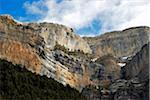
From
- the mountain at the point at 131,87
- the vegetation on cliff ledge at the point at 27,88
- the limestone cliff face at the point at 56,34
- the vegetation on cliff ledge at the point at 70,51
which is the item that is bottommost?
the vegetation on cliff ledge at the point at 27,88

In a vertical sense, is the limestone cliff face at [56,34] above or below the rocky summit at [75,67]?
above

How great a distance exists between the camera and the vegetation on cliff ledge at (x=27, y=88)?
208 feet

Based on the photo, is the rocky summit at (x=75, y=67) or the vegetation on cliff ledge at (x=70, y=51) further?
the vegetation on cliff ledge at (x=70, y=51)

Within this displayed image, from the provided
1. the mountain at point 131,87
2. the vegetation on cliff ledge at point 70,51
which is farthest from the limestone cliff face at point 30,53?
the vegetation on cliff ledge at point 70,51

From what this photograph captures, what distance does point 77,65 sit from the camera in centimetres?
14788

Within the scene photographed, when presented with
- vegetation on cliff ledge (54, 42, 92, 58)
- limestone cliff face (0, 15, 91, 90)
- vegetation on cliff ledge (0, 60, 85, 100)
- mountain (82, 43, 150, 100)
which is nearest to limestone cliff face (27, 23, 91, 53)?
vegetation on cliff ledge (54, 42, 92, 58)

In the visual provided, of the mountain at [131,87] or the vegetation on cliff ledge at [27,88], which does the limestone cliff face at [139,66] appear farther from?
the vegetation on cliff ledge at [27,88]

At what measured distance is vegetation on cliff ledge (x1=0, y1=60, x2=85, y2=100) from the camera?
2502 inches

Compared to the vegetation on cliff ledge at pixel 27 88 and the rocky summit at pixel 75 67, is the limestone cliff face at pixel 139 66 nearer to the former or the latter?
the rocky summit at pixel 75 67

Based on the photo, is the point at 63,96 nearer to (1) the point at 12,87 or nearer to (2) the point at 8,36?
(1) the point at 12,87

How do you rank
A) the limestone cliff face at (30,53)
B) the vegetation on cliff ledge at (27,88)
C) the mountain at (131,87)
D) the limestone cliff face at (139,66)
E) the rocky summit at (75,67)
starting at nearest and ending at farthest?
the vegetation on cliff ledge at (27,88) → the limestone cliff face at (30,53) → the rocky summit at (75,67) → the mountain at (131,87) → the limestone cliff face at (139,66)

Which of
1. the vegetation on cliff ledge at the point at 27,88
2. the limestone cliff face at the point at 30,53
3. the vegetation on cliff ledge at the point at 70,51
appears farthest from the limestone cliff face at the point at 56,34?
the vegetation on cliff ledge at the point at 27,88

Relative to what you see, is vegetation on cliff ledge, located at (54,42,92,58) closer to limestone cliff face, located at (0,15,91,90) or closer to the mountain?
limestone cliff face, located at (0,15,91,90)

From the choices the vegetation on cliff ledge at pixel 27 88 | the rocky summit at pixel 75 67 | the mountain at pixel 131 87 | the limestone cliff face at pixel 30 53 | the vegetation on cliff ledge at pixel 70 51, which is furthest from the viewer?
the vegetation on cliff ledge at pixel 70 51
